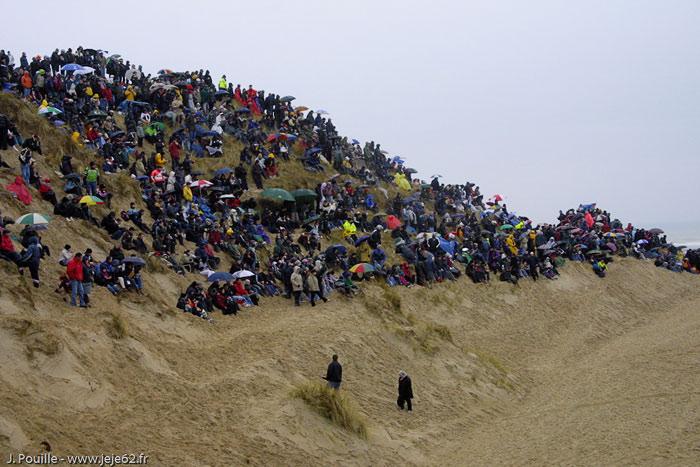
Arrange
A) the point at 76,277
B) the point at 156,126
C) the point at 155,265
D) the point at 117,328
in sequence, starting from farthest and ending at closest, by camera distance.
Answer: the point at 156,126
the point at 155,265
the point at 76,277
the point at 117,328

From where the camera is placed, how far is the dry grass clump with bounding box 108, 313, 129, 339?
1648cm

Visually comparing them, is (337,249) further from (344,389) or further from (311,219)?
(344,389)

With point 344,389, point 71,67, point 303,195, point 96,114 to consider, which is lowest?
point 344,389

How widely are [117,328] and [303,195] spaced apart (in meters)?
16.1

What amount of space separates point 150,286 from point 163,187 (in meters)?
7.20

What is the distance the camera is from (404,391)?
19.2 metres

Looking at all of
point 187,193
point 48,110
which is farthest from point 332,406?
point 48,110

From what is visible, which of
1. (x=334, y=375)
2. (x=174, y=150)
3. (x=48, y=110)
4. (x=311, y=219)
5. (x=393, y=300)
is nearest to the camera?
(x=334, y=375)

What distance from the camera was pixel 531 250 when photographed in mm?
38281

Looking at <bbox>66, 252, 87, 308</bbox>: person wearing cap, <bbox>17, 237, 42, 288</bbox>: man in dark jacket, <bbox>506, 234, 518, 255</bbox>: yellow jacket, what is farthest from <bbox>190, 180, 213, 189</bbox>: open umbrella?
<bbox>506, 234, 518, 255</bbox>: yellow jacket

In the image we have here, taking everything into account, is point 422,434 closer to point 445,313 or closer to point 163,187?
point 445,313

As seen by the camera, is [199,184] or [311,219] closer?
[199,184]

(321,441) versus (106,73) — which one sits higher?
(106,73)

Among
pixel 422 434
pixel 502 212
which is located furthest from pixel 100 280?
pixel 502 212
